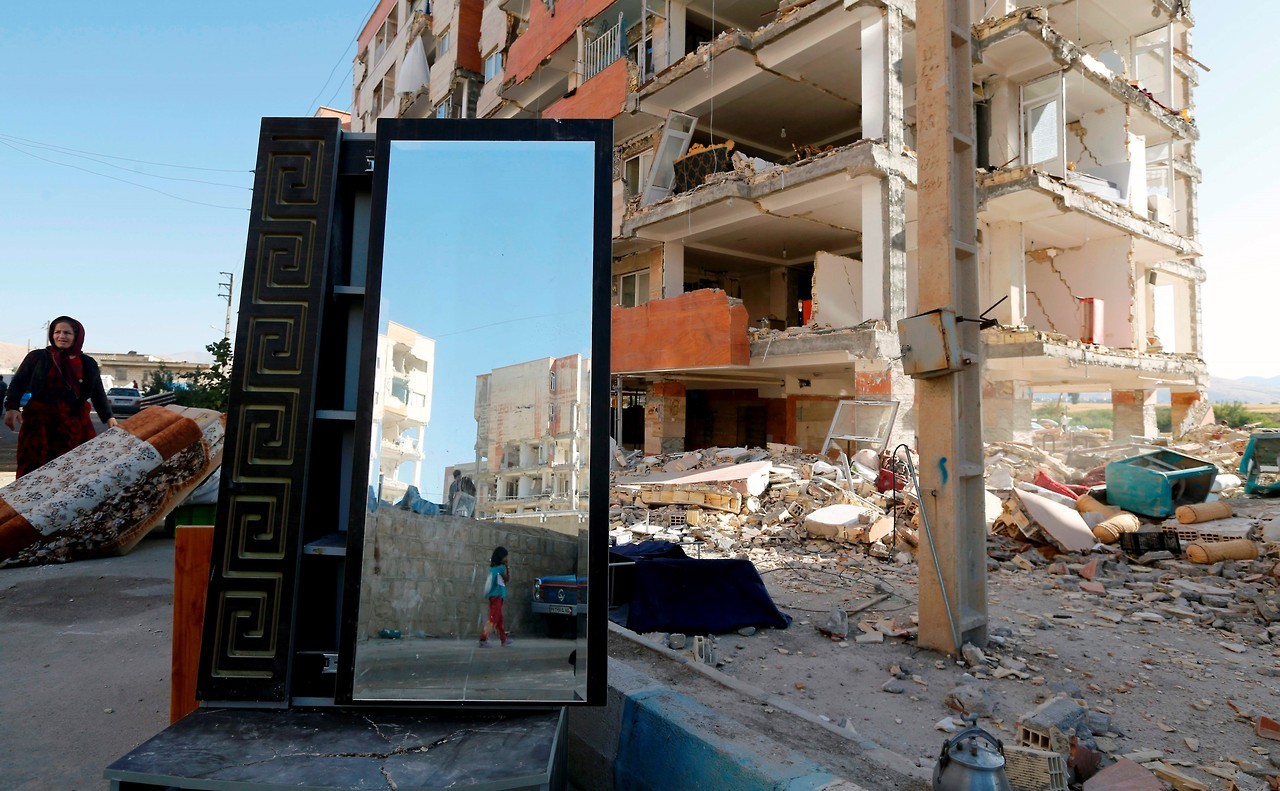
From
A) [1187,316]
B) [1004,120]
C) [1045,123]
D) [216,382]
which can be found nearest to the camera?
[216,382]

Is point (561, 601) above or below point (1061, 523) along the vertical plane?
above

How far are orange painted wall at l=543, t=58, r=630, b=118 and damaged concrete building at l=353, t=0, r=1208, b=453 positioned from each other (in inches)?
2.7

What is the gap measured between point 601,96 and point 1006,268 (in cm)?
1087

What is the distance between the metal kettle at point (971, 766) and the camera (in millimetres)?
2096

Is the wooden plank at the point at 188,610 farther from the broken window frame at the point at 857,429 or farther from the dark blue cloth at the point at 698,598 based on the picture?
the broken window frame at the point at 857,429

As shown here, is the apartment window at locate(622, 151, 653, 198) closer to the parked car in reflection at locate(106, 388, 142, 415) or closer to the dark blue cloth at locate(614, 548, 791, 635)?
the dark blue cloth at locate(614, 548, 791, 635)

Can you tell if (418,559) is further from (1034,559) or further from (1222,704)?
(1034,559)

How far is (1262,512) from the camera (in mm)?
9367

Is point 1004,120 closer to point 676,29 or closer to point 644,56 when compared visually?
point 676,29

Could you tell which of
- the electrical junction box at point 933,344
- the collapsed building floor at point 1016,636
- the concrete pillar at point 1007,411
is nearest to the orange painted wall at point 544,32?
the concrete pillar at point 1007,411

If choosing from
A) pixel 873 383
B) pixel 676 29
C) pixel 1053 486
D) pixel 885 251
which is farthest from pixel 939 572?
pixel 676 29

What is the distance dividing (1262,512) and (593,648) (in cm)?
1127

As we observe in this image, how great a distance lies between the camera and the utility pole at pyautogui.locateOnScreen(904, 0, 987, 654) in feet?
A: 15.1

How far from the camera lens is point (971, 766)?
83.4 inches
